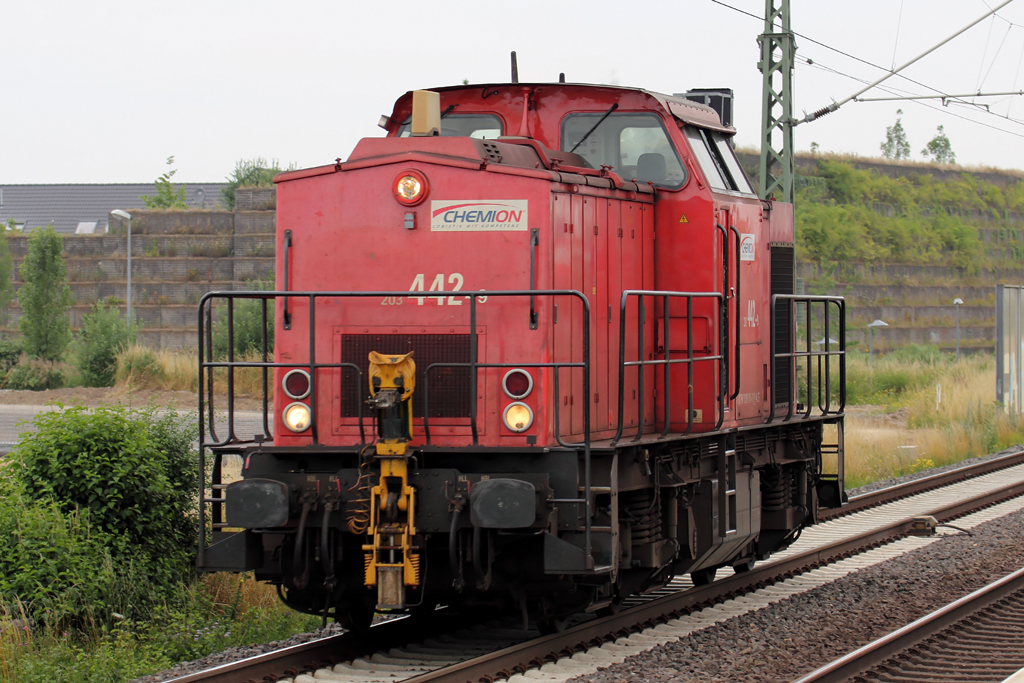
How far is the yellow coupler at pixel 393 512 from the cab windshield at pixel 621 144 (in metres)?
2.43

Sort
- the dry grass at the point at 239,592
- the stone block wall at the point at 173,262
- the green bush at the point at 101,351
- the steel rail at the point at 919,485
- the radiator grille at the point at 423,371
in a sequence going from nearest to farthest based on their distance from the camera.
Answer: the radiator grille at the point at 423,371
the dry grass at the point at 239,592
the steel rail at the point at 919,485
the green bush at the point at 101,351
the stone block wall at the point at 173,262

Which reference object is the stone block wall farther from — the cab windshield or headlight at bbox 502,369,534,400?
headlight at bbox 502,369,534,400

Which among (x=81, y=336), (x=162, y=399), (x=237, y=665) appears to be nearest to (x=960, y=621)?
(x=237, y=665)

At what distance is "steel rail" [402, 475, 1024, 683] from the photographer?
20.4ft

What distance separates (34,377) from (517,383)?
84.1ft

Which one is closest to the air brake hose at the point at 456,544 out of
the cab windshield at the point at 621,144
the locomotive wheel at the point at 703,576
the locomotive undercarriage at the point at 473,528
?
the locomotive undercarriage at the point at 473,528

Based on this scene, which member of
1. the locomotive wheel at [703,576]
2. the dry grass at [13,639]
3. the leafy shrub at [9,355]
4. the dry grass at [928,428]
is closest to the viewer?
the dry grass at [13,639]

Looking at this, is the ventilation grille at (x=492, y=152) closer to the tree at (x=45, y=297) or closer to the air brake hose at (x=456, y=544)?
the air brake hose at (x=456, y=544)

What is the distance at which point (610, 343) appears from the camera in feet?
24.4

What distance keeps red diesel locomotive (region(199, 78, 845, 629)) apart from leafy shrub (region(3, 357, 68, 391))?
2365 cm

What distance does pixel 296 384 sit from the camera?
678 cm

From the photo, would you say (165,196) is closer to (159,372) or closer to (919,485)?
(159,372)

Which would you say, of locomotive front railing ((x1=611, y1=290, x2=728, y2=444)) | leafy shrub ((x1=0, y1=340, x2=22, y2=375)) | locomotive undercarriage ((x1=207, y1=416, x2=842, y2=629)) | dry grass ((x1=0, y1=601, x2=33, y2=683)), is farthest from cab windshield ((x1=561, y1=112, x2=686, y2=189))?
leafy shrub ((x1=0, y1=340, x2=22, y2=375))

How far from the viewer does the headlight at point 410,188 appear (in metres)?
6.75
